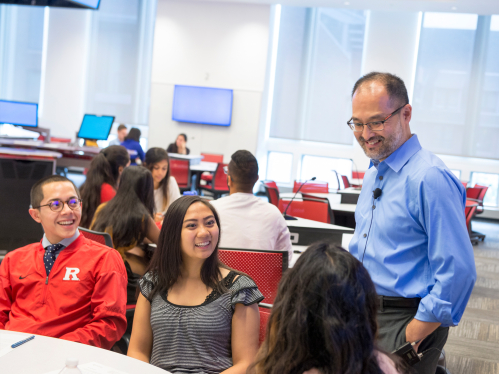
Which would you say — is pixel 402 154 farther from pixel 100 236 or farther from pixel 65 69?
pixel 65 69

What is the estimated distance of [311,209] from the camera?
14.1 ft

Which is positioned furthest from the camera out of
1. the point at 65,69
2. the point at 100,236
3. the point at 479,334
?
the point at 65,69

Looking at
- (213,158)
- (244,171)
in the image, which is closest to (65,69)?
(213,158)

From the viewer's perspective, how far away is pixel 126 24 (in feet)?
35.8

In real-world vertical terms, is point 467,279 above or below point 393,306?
above

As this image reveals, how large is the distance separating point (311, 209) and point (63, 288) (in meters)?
2.86

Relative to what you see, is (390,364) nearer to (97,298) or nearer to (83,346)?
Answer: (83,346)

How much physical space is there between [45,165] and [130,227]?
207cm

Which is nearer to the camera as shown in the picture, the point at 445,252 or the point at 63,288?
the point at 445,252

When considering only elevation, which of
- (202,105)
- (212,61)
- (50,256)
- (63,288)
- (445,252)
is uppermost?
(212,61)

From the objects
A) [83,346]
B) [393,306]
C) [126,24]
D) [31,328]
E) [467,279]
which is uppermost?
[126,24]

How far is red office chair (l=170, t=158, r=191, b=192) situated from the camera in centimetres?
716

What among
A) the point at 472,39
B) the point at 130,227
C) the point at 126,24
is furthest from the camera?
the point at 126,24

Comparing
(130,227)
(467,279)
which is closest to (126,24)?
(130,227)
